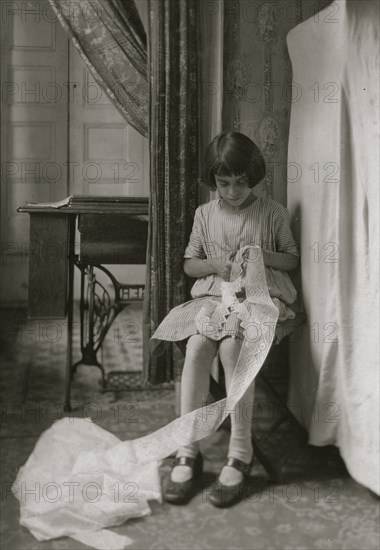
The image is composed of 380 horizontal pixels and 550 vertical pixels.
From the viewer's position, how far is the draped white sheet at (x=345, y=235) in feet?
6.77

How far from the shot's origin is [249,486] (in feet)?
7.07

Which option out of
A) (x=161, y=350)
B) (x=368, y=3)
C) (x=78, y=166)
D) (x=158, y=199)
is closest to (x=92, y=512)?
(x=161, y=350)

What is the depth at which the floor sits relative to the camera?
5.98 feet

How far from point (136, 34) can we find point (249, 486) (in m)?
1.84

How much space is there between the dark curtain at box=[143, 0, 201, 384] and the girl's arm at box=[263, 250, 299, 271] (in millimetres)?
406

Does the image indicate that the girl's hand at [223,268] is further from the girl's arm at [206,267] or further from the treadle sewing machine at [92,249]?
the treadle sewing machine at [92,249]

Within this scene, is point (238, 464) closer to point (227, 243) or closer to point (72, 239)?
point (227, 243)

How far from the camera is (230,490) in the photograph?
2068 mm

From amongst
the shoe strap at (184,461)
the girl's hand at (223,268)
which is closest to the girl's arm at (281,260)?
the girl's hand at (223,268)

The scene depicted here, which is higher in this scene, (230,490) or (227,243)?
(227,243)

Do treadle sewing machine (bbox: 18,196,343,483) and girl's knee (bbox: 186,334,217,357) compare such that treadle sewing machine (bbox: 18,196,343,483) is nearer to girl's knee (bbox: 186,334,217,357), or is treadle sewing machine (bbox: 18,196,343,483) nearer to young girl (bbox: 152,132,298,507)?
young girl (bbox: 152,132,298,507)

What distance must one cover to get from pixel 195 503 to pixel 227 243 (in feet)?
3.04

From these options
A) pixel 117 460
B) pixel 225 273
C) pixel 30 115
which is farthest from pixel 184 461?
pixel 30 115

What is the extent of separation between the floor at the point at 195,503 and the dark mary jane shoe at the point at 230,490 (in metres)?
0.03
